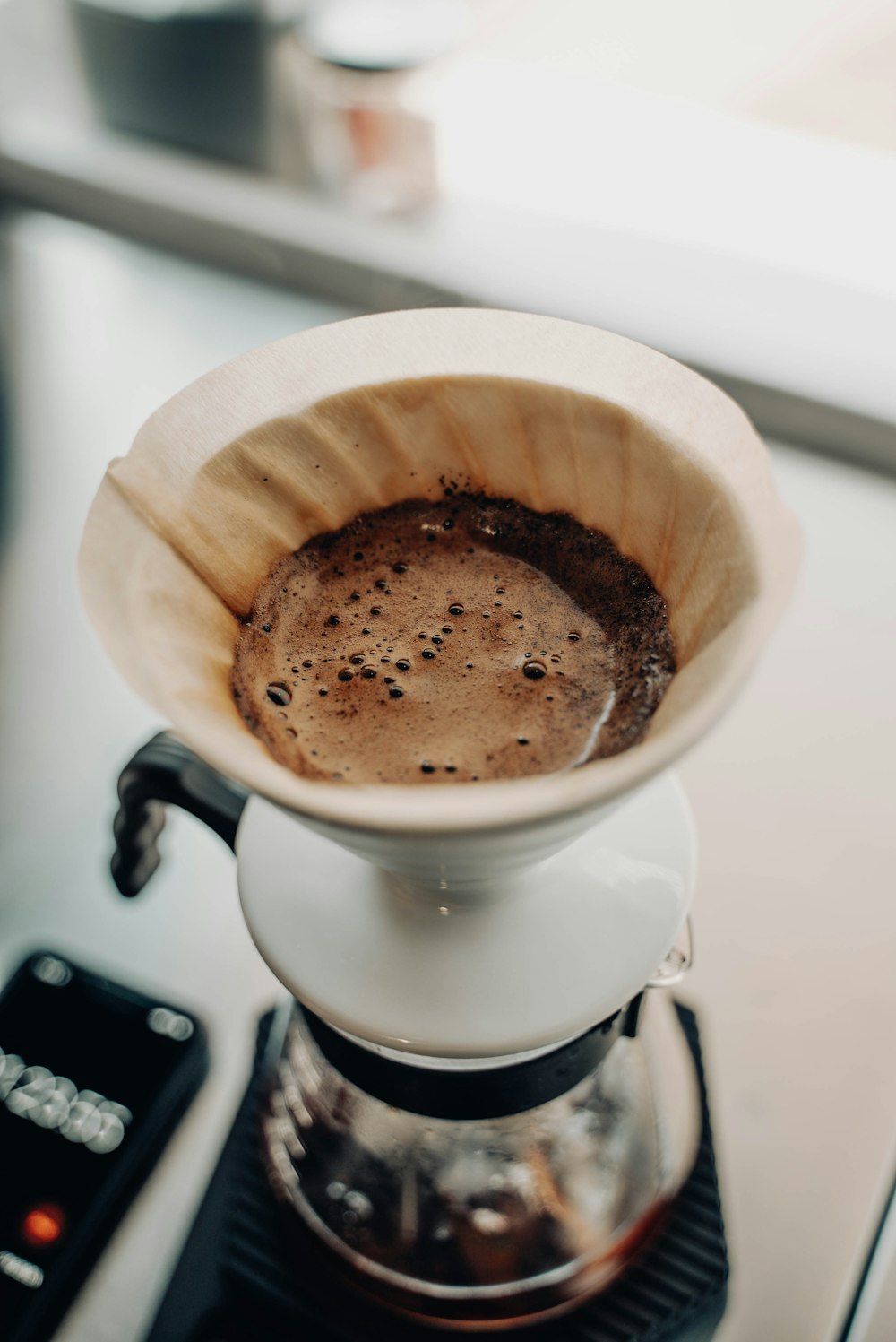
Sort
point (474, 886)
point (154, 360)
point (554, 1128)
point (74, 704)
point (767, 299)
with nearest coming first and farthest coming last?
point (474, 886)
point (554, 1128)
point (74, 704)
point (767, 299)
point (154, 360)

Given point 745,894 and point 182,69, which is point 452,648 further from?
point 182,69

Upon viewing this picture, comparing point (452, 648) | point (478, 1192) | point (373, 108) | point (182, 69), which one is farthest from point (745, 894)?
point (182, 69)

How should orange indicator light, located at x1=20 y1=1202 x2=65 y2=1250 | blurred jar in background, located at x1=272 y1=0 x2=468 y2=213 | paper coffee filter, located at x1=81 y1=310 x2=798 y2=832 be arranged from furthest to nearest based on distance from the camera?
blurred jar in background, located at x1=272 y1=0 x2=468 y2=213 < orange indicator light, located at x1=20 y1=1202 x2=65 y2=1250 < paper coffee filter, located at x1=81 y1=310 x2=798 y2=832

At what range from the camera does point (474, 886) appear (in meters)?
0.46

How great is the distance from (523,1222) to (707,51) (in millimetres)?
1282

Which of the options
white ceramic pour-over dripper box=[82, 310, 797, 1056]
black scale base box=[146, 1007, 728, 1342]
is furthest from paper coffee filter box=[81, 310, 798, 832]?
black scale base box=[146, 1007, 728, 1342]

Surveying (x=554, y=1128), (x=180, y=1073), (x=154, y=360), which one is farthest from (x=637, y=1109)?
(x=154, y=360)

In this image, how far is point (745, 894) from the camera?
815mm

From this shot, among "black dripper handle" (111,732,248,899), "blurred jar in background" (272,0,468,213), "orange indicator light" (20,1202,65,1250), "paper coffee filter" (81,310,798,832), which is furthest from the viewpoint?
"blurred jar in background" (272,0,468,213)

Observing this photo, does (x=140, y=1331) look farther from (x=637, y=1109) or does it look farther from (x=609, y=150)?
(x=609, y=150)

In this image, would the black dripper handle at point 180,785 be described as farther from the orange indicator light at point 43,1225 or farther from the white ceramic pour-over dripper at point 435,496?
the orange indicator light at point 43,1225

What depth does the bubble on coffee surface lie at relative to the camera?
1.48ft

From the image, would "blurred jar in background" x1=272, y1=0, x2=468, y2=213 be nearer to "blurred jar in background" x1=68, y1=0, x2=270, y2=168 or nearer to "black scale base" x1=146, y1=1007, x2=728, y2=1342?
"blurred jar in background" x1=68, y1=0, x2=270, y2=168

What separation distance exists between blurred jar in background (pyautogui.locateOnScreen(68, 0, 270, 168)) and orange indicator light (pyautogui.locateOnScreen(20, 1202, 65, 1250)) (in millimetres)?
1129
